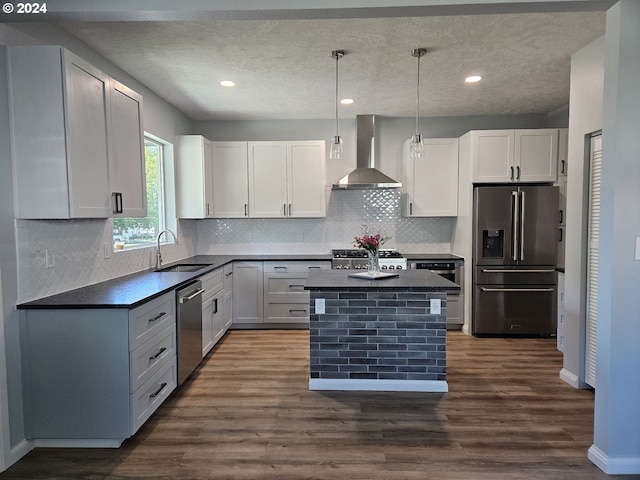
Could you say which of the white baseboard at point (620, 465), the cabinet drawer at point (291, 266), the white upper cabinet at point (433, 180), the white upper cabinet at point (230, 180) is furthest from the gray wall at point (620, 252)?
the white upper cabinet at point (230, 180)

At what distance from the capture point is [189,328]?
3193 millimetres

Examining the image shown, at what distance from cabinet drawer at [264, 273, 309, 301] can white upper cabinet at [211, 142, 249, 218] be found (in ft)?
3.06

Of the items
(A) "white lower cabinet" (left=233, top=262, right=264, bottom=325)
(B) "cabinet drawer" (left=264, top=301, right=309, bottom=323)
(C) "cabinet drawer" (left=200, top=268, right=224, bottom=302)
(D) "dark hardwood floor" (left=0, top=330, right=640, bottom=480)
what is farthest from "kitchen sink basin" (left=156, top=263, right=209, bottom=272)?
(D) "dark hardwood floor" (left=0, top=330, right=640, bottom=480)

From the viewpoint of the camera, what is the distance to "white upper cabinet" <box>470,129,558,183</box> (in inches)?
172

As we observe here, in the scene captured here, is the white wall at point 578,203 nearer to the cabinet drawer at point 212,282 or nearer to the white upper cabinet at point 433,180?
the white upper cabinet at point 433,180

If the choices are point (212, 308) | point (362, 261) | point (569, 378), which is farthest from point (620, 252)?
point (212, 308)

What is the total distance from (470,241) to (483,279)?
46 cm

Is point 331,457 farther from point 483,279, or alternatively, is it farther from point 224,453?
point 483,279

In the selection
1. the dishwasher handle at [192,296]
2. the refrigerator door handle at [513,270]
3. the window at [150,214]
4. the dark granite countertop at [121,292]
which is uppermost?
the window at [150,214]

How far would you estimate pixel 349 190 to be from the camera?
518 cm

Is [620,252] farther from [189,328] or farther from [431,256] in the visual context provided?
[189,328]

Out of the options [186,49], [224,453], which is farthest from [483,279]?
[186,49]

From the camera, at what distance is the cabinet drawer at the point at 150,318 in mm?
2299

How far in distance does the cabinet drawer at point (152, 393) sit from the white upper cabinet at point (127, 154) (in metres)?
1.20
